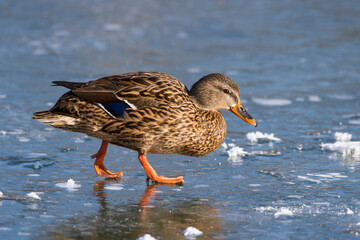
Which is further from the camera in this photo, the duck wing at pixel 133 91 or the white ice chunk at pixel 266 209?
the duck wing at pixel 133 91

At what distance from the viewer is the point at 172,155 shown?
6152 mm

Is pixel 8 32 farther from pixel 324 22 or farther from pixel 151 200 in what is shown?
pixel 151 200

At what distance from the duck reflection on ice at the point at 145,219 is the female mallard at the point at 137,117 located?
53cm

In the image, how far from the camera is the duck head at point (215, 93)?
564cm

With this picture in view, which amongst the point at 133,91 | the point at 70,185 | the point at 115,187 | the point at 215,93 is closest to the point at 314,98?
the point at 215,93

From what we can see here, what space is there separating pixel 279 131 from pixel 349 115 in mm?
1139

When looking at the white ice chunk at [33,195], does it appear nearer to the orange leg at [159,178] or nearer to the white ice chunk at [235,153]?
the orange leg at [159,178]

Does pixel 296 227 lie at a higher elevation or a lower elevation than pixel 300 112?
lower

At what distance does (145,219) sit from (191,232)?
42 centimetres

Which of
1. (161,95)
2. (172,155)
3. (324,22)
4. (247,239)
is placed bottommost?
(247,239)

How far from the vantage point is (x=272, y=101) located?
8.20 m

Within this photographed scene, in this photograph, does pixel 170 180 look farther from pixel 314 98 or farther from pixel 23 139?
pixel 314 98

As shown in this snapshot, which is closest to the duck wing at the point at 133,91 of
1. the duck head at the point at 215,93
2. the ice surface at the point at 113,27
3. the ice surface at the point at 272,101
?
the duck head at the point at 215,93

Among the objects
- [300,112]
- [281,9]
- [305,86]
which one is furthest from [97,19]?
[300,112]
